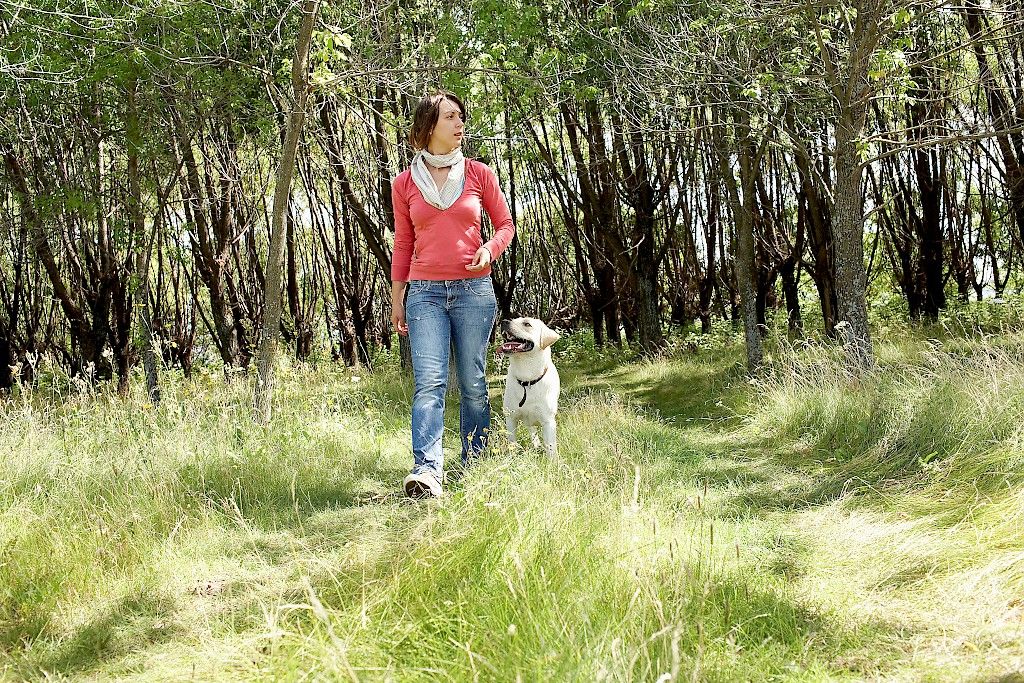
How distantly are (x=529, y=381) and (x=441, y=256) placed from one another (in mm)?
1295

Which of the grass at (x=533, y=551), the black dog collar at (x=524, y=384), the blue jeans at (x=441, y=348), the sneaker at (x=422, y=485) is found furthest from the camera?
the black dog collar at (x=524, y=384)

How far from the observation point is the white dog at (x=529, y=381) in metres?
5.67

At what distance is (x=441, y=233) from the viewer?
4.81 m

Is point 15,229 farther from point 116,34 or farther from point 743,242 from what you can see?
point 743,242

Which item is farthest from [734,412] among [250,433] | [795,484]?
[250,433]

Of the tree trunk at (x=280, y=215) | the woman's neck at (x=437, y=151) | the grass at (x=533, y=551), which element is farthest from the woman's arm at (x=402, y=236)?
the tree trunk at (x=280, y=215)

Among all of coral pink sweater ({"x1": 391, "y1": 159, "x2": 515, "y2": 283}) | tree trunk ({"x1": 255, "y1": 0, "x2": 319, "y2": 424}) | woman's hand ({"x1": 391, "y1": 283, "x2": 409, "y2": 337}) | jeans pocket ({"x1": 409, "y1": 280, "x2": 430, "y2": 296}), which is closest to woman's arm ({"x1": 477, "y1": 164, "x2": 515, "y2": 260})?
coral pink sweater ({"x1": 391, "y1": 159, "x2": 515, "y2": 283})

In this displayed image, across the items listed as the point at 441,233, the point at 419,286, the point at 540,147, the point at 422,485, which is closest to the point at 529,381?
the point at 419,286

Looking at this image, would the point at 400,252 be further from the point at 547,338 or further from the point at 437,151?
the point at 547,338

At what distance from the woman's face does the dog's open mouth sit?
139cm

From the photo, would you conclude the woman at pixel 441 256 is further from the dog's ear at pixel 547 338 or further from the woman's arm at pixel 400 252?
the dog's ear at pixel 547 338

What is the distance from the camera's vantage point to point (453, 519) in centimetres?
341

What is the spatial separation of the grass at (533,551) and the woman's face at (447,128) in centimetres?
182

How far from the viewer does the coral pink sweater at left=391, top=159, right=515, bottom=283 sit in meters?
4.80
